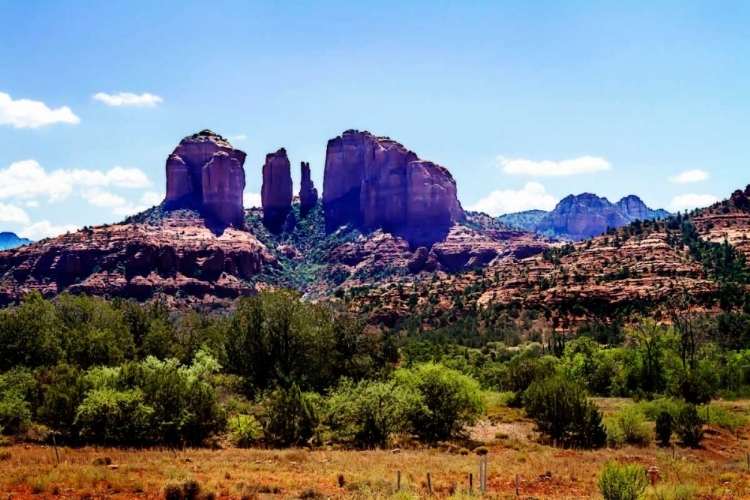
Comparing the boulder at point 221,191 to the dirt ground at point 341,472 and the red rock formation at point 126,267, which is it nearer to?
the red rock formation at point 126,267

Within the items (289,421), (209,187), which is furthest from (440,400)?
(209,187)

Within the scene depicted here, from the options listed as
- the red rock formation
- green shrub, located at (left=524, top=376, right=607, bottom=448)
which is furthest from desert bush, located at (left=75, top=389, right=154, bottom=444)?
the red rock formation

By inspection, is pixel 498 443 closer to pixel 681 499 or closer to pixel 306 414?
pixel 306 414

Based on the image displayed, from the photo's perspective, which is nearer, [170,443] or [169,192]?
[170,443]

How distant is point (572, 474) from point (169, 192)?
632 feet

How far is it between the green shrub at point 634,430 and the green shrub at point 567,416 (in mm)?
1424

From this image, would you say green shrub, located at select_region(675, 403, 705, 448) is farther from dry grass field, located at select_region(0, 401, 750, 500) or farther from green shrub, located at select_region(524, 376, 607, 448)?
green shrub, located at select_region(524, 376, 607, 448)

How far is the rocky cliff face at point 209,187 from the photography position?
623 ft

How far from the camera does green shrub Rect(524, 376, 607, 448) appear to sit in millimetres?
29859

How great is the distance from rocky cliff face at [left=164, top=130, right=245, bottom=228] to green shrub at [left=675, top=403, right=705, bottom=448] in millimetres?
171280

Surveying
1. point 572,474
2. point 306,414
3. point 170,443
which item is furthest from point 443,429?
point 170,443

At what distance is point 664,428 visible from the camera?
103 feet

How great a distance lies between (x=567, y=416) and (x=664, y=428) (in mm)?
5692

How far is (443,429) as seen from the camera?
31156 millimetres
